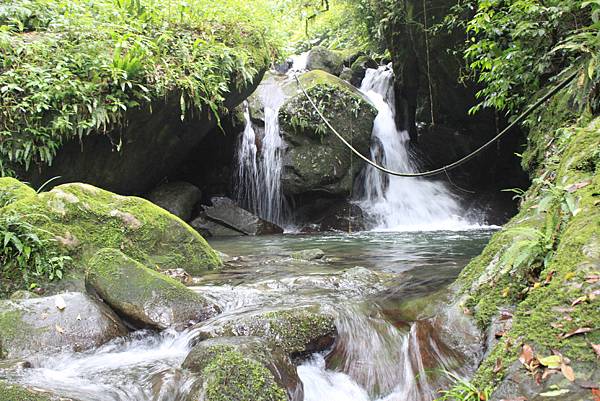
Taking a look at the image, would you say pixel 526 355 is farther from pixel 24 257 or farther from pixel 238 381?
pixel 24 257

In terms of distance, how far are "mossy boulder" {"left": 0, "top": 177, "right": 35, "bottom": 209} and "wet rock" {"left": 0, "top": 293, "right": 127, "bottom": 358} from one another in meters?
2.05

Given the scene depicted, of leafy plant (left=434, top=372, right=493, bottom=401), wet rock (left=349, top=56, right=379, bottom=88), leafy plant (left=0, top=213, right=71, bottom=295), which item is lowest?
leafy plant (left=434, top=372, right=493, bottom=401)

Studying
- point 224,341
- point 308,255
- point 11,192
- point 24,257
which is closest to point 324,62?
point 308,255

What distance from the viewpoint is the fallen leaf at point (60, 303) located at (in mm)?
3559

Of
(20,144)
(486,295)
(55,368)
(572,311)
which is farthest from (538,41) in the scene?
(20,144)

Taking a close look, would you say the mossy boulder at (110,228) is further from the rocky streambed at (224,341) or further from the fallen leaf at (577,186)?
the fallen leaf at (577,186)

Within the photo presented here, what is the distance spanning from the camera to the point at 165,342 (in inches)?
143

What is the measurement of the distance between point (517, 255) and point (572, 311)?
975mm

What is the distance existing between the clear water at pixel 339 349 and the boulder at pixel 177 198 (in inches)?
226

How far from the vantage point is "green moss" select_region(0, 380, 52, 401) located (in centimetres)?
232

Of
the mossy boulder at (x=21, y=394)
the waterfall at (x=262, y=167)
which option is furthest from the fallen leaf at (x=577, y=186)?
the waterfall at (x=262, y=167)

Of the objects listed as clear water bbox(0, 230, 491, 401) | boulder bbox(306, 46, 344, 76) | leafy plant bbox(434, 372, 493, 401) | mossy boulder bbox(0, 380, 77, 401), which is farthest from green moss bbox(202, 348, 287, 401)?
boulder bbox(306, 46, 344, 76)

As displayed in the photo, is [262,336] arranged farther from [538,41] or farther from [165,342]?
[538,41]

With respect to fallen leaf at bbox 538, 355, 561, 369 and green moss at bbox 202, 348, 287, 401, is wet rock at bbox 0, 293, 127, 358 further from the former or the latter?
fallen leaf at bbox 538, 355, 561, 369
